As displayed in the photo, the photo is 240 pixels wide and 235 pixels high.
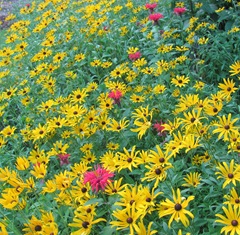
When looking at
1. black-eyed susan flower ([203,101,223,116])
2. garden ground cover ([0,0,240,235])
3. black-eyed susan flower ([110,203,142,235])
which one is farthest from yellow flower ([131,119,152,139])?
black-eyed susan flower ([110,203,142,235])

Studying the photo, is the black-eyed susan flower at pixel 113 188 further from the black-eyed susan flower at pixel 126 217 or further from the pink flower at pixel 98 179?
the black-eyed susan flower at pixel 126 217

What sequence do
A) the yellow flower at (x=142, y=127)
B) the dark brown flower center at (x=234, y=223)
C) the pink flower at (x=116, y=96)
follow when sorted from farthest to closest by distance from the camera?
the pink flower at (x=116, y=96) → the yellow flower at (x=142, y=127) → the dark brown flower center at (x=234, y=223)

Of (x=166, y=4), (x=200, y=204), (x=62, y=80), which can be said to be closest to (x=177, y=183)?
(x=200, y=204)

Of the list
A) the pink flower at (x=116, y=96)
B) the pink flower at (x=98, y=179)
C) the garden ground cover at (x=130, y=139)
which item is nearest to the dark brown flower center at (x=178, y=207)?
the garden ground cover at (x=130, y=139)

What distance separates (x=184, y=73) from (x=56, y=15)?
2.56m

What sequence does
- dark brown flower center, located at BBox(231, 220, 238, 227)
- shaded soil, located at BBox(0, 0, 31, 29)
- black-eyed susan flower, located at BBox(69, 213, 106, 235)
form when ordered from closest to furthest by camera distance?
dark brown flower center, located at BBox(231, 220, 238, 227), black-eyed susan flower, located at BBox(69, 213, 106, 235), shaded soil, located at BBox(0, 0, 31, 29)

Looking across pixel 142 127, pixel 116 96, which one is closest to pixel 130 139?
pixel 116 96

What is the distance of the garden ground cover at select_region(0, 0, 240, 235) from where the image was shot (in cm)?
203

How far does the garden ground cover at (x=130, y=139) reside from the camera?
2029 millimetres

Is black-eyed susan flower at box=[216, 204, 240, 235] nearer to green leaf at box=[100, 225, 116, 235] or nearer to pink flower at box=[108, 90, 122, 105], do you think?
green leaf at box=[100, 225, 116, 235]

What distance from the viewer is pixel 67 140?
315 cm

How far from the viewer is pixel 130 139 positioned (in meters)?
3.04

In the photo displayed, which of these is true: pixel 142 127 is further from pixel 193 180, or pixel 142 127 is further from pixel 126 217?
pixel 126 217

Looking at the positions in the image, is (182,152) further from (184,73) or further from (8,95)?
(8,95)
